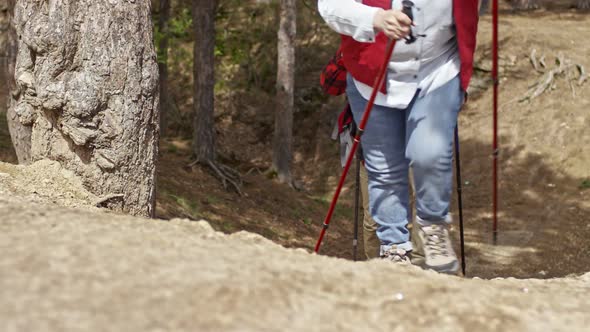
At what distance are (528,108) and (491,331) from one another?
12.7 metres

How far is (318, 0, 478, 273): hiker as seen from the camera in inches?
169

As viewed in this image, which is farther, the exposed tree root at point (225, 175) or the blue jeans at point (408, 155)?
the exposed tree root at point (225, 175)

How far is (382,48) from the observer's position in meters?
4.41

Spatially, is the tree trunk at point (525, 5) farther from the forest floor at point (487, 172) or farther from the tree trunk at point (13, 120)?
the tree trunk at point (13, 120)

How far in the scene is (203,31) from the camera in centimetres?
1249

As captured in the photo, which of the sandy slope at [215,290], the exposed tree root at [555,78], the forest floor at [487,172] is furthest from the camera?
the exposed tree root at [555,78]

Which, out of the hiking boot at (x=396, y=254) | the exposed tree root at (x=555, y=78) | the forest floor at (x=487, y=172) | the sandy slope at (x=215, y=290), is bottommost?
the forest floor at (x=487, y=172)

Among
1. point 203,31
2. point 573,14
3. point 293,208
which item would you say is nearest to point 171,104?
point 203,31

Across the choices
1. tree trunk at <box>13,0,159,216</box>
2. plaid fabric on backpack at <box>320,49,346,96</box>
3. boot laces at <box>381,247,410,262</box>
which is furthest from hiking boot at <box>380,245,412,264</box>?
tree trunk at <box>13,0,159,216</box>

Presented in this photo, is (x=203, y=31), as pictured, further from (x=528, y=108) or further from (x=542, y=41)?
(x=542, y=41)

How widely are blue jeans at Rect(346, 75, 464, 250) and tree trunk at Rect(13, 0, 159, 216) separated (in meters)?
1.40

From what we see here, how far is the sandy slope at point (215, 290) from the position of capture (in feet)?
8.61

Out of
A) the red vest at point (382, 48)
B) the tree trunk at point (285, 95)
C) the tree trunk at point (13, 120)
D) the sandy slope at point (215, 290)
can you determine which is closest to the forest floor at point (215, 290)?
the sandy slope at point (215, 290)

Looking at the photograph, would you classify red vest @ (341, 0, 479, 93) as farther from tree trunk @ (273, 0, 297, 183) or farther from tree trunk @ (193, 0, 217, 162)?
tree trunk @ (273, 0, 297, 183)
